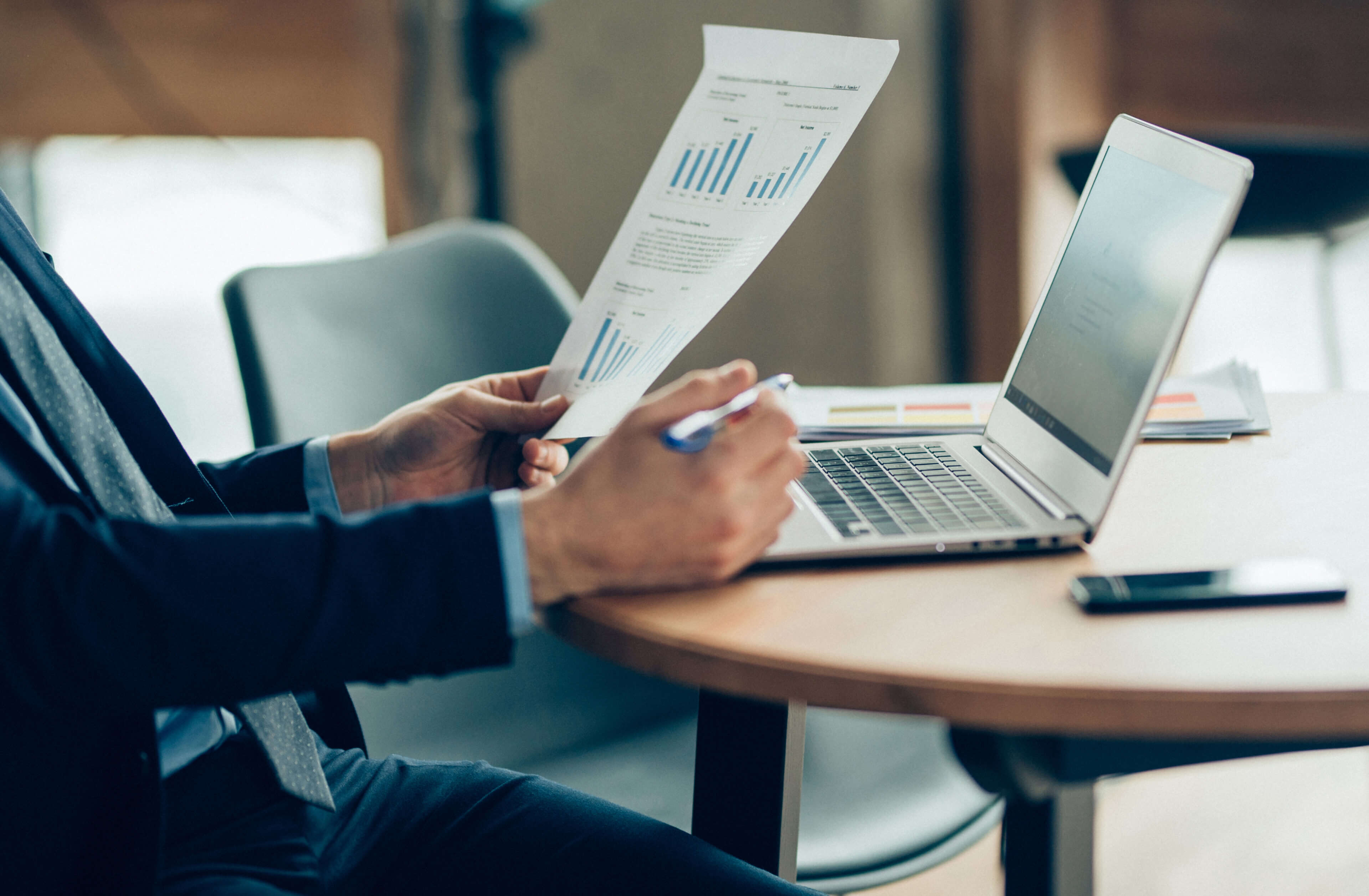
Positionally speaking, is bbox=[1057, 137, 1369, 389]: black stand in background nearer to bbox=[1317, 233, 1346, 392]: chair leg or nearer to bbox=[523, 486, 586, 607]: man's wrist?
bbox=[1317, 233, 1346, 392]: chair leg

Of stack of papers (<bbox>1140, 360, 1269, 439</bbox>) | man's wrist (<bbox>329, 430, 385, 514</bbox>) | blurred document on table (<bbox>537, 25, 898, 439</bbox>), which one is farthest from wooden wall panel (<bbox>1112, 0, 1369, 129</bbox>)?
man's wrist (<bbox>329, 430, 385, 514</bbox>)

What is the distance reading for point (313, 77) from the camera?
235 cm

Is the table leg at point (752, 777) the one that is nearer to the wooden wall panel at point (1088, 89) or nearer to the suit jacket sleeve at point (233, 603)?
the suit jacket sleeve at point (233, 603)

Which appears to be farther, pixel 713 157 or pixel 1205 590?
pixel 713 157

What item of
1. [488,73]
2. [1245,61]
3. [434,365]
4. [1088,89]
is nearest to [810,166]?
[434,365]

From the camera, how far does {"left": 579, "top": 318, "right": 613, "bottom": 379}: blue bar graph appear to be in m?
0.72

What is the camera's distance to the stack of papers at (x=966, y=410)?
91 centimetres

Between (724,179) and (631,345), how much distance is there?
0.41 feet

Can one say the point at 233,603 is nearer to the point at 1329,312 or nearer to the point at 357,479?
the point at 357,479

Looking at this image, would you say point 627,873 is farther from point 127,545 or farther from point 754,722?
point 127,545

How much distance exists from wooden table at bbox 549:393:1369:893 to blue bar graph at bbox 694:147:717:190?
0.25m

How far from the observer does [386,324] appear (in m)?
1.11

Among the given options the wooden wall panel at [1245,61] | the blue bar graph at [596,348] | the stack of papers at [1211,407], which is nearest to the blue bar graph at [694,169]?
the blue bar graph at [596,348]

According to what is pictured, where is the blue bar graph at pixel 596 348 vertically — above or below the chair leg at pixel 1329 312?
above
